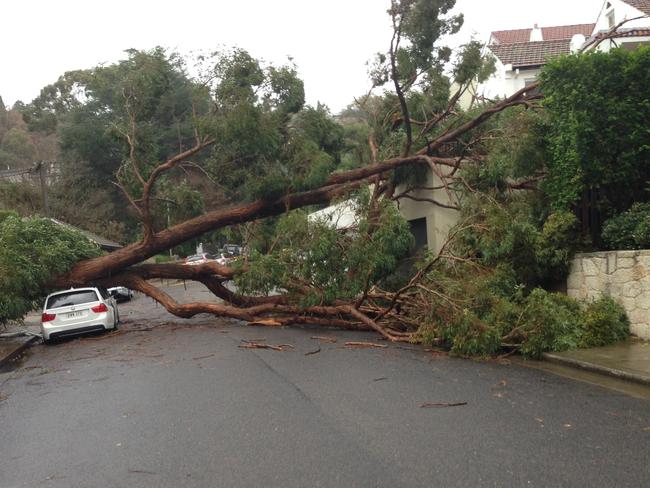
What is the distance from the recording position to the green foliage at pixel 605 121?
10820 millimetres

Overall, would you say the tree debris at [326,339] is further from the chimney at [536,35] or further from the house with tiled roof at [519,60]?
the chimney at [536,35]

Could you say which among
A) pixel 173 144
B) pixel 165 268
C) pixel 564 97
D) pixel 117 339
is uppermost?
pixel 173 144

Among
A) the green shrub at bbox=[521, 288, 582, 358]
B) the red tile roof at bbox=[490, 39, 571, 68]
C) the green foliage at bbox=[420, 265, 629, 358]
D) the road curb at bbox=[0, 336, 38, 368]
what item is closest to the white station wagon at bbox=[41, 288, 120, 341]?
the road curb at bbox=[0, 336, 38, 368]

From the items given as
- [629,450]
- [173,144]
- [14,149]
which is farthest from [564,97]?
[14,149]

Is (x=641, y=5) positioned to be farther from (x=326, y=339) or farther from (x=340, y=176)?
(x=326, y=339)

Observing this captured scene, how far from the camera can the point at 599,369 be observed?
881cm

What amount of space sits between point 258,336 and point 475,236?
5.17 meters

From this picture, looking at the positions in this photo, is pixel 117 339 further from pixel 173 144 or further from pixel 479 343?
pixel 173 144

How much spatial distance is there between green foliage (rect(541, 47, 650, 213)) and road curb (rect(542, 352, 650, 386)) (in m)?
3.54

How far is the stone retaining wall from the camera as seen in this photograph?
1036 centimetres

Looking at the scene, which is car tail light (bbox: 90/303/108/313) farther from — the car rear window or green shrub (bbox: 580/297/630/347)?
green shrub (bbox: 580/297/630/347)

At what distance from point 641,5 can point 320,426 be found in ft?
93.2

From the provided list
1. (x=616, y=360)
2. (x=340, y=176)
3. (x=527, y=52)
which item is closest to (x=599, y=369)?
(x=616, y=360)

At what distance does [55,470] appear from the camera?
572cm
